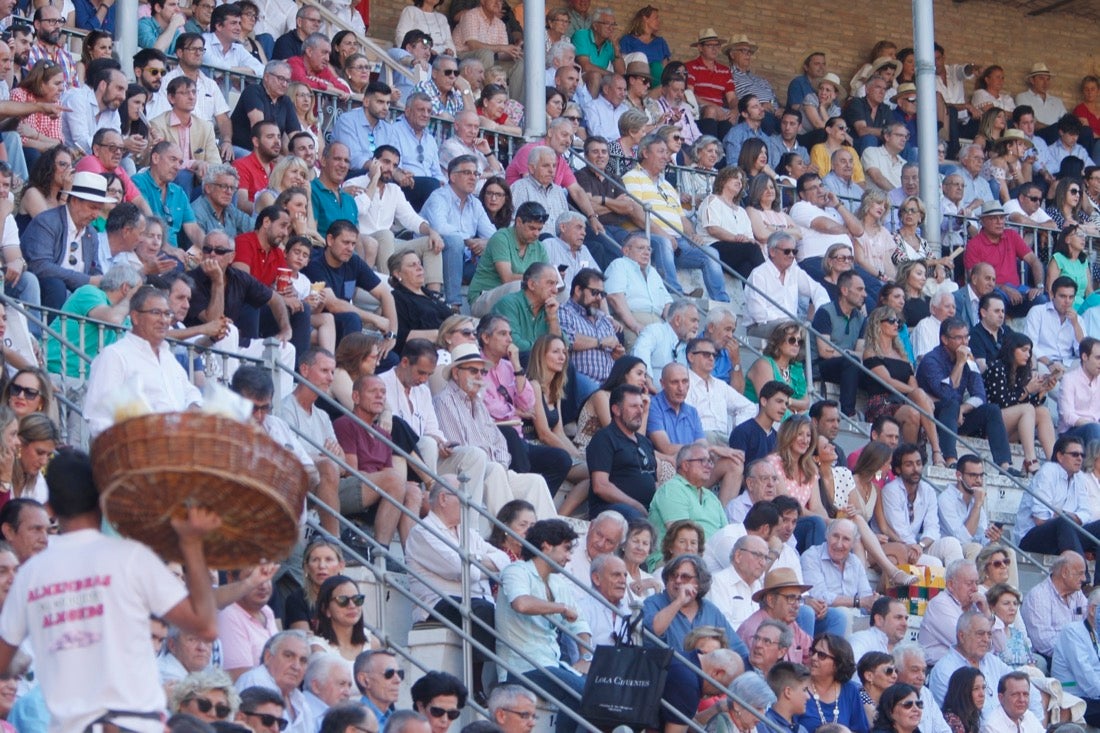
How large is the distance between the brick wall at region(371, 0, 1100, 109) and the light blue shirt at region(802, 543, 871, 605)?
1007 centimetres

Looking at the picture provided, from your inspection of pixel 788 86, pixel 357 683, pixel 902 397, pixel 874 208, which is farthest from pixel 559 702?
pixel 788 86

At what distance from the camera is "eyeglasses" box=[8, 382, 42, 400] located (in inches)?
384

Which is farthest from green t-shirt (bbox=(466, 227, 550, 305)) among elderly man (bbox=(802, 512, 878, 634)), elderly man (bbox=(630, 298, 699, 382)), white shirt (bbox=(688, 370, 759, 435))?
elderly man (bbox=(802, 512, 878, 634))

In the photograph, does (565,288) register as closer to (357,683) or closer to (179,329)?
(179,329)

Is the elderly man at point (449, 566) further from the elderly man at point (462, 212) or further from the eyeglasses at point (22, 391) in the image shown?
the elderly man at point (462, 212)

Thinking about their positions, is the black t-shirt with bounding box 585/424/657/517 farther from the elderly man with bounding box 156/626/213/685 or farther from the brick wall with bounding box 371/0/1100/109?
the brick wall with bounding box 371/0/1100/109

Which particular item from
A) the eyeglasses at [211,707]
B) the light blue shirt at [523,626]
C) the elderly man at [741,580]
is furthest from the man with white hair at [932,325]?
the eyeglasses at [211,707]

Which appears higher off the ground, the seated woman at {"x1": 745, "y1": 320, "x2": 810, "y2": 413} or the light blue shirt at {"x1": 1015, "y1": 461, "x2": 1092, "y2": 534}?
the seated woman at {"x1": 745, "y1": 320, "x2": 810, "y2": 413}

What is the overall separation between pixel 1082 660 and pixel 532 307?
4016 millimetres

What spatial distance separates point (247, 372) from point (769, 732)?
9.94 feet

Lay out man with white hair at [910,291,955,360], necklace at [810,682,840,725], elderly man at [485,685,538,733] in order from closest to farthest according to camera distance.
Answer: elderly man at [485,685,538,733] → necklace at [810,682,840,725] → man with white hair at [910,291,955,360]

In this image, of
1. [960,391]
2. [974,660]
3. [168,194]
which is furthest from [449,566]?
[960,391]

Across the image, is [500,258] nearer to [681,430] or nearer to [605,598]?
[681,430]

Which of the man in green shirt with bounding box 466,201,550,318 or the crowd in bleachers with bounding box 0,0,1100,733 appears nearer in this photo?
the crowd in bleachers with bounding box 0,0,1100,733
